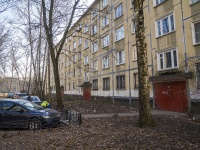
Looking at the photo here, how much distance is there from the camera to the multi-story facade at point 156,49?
50.7 ft

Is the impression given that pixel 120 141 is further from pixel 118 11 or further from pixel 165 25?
pixel 118 11

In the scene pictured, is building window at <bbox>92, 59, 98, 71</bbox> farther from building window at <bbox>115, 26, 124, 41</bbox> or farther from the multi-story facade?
building window at <bbox>115, 26, 124, 41</bbox>

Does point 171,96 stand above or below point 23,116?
above

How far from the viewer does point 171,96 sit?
1736cm

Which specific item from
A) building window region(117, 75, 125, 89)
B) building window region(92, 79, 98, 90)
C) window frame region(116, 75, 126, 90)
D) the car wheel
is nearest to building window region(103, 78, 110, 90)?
window frame region(116, 75, 126, 90)

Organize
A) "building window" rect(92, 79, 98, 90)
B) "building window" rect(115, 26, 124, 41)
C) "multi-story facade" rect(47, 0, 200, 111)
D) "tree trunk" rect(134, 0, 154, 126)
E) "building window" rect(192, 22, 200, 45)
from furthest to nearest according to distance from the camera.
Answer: "building window" rect(92, 79, 98, 90) < "building window" rect(115, 26, 124, 41) < "multi-story facade" rect(47, 0, 200, 111) < "building window" rect(192, 22, 200, 45) < "tree trunk" rect(134, 0, 154, 126)

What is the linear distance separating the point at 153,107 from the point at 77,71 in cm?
2341

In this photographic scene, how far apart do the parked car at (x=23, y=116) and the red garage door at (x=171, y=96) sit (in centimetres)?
950

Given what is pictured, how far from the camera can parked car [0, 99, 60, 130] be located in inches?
429

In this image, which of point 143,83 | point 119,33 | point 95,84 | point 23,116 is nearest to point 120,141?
point 143,83

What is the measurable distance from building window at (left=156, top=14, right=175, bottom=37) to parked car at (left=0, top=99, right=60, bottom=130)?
38.0ft

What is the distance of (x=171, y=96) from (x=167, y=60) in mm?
2944

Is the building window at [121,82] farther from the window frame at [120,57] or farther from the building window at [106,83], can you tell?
the building window at [106,83]

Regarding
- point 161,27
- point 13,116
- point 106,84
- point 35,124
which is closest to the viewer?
point 35,124
